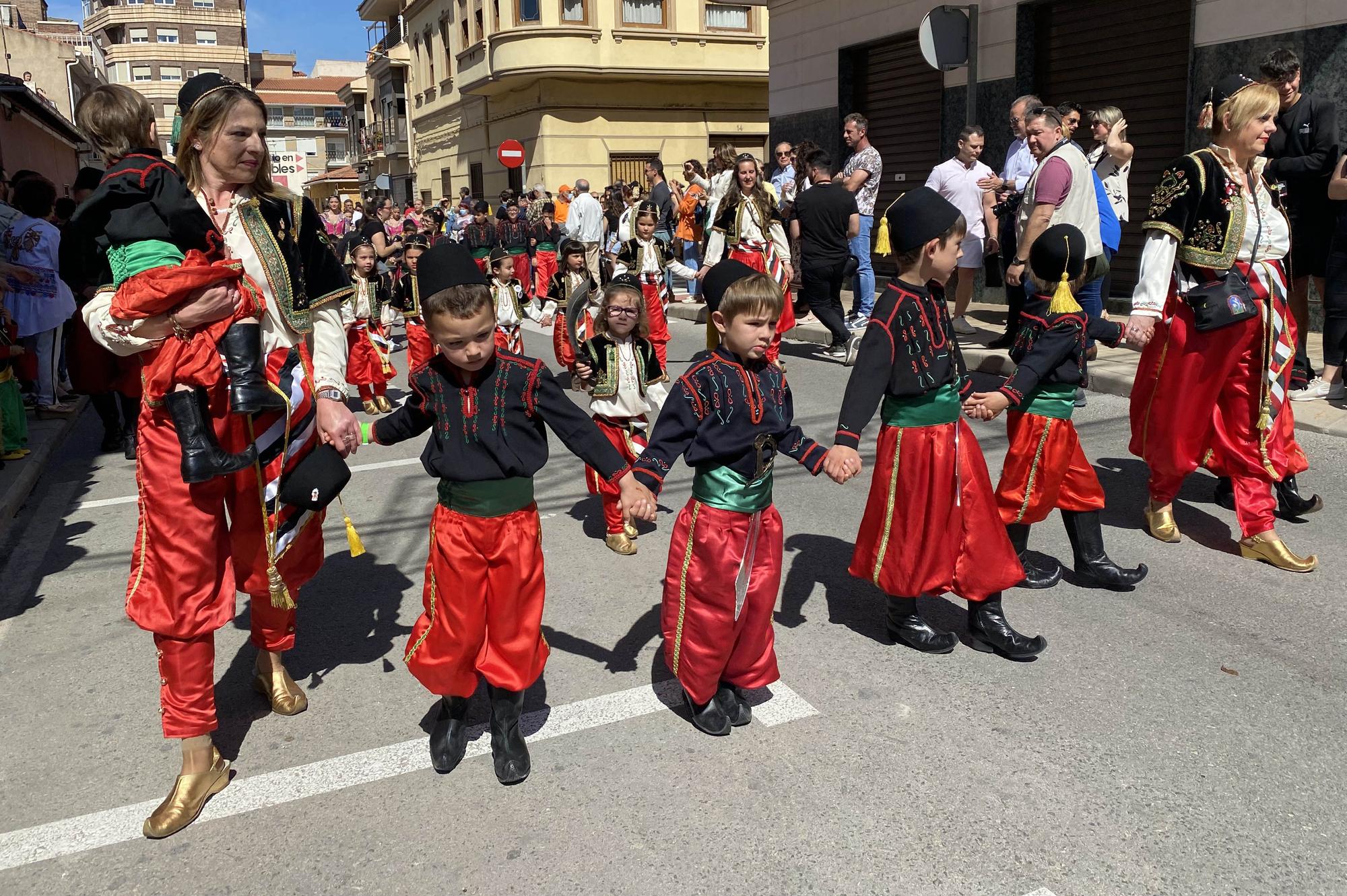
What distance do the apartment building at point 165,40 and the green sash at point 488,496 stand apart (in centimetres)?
9387

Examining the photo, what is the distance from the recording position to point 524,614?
10.8 ft

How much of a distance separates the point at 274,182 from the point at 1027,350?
305 cm

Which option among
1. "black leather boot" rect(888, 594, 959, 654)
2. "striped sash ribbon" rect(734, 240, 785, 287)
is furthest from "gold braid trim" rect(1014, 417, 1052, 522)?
"striped sash ribbon" rect(734, 240, 785, 287)

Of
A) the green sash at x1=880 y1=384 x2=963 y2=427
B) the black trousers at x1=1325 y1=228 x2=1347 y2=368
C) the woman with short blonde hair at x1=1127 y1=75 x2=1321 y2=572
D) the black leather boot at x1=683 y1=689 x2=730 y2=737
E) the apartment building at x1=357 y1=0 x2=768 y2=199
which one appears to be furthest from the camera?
the apartment building at x1=357 y1=0 x2=768 y2=199

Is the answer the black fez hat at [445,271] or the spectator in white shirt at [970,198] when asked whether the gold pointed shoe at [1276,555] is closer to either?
the black fez hat at [445,271]

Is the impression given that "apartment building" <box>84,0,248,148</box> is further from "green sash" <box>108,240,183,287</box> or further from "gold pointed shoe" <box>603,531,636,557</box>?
"green sash" <box>108,240,183,287</box>

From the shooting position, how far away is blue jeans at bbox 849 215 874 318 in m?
12.4

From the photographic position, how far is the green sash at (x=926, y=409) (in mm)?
3965

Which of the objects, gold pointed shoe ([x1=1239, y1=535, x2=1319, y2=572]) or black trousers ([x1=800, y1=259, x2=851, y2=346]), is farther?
black trousers ([x1=800, y1=259, x2=851, y2=346])

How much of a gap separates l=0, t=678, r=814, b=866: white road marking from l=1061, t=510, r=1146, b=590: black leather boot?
170 centimetres

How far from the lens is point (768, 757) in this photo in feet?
11.1

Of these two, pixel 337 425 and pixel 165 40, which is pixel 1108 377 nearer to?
pixel 337 425

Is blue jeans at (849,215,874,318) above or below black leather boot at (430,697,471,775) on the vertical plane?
above

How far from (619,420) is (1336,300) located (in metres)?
5.44
